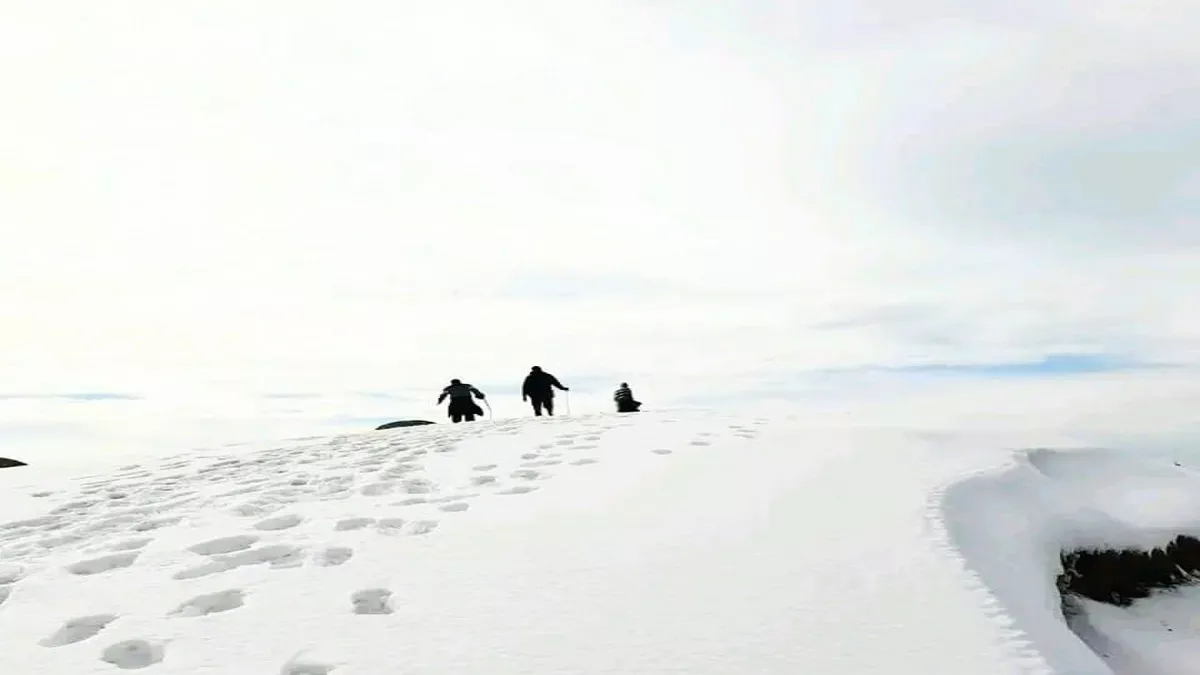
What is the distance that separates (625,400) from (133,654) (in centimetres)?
1750

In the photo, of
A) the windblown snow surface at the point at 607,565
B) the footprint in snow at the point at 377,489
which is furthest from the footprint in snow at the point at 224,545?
the footprint in snow at the point at 377,489

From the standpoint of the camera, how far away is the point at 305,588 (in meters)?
4.89

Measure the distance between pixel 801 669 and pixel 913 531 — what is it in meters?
Result: 2.41

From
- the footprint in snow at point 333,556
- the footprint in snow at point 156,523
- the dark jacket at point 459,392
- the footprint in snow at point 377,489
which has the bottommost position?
the footprint in snow at point 333,556

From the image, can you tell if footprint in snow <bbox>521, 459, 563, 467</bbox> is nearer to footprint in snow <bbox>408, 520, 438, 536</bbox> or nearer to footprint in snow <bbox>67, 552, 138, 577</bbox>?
footprint in snow <bbox>408, 520, 438, 536</bbox>

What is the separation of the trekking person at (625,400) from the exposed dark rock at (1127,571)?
14.1 metres

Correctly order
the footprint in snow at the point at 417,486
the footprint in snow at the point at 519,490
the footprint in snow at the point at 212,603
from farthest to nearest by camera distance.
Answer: the footprint in snow at the point at 417,486, the footprint in snow at the point at 519,490, the footprint in snow at the point at 212,603

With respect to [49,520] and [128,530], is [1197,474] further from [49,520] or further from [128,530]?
[49,520]

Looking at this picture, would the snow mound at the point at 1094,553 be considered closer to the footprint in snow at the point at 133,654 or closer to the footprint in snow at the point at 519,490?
the footprint in snow at the point at 519,490

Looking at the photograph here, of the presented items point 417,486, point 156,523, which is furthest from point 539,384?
point 156,523

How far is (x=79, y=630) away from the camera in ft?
14.7

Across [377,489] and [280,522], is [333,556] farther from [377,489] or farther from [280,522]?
[377,489]

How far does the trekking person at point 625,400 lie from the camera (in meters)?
21.2

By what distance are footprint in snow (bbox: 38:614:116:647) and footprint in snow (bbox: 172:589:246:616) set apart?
40 cm
